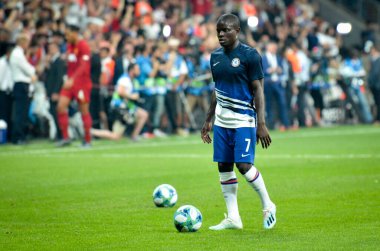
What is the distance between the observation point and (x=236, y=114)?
10.7 meters

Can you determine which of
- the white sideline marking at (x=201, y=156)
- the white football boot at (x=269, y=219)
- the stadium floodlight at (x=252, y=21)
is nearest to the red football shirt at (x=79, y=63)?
the white sideline marking at (x=201, y=156)

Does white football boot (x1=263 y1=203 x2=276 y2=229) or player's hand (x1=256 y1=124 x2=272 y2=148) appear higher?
player's hand (x1=256 y1=124 x2=272 y2=148)

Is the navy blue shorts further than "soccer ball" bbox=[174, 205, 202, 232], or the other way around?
the navy blue shorts

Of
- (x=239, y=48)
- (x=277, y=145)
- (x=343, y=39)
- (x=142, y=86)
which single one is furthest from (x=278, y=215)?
(x=343, y=39)

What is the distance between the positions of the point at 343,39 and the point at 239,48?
31.5 m

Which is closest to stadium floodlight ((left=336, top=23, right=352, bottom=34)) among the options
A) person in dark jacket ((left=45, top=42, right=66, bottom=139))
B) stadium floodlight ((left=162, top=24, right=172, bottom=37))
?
stadium floodlight ((left=162, top=24, right=172, bottom=37))

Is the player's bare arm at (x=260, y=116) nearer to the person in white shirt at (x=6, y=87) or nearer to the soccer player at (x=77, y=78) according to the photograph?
the soccer player at (x=77, y=78)

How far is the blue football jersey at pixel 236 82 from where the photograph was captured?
10539 mm

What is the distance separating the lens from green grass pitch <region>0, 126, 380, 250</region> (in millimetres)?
9875

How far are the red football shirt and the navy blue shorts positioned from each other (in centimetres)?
1208

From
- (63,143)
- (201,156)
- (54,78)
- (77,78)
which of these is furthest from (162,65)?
(201,156)

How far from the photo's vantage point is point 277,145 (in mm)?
23797

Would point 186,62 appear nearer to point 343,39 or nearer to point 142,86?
point 142,86

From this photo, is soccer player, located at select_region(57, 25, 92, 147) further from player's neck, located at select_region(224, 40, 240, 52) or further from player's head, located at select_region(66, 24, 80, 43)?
player's neck, located at select_region(224, 40, 240, 52)
